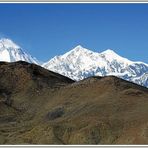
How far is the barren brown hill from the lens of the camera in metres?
119

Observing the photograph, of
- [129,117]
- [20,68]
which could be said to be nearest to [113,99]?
[129,117]

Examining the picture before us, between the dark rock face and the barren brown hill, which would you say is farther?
the dark rock face

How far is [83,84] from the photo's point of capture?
169m

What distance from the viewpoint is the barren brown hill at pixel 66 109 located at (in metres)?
119

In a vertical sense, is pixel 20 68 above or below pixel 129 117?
above

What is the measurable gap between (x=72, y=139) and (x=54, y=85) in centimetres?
5865

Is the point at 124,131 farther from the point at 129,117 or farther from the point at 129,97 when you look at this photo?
the point at 129,97

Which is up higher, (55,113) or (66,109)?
(66,109)

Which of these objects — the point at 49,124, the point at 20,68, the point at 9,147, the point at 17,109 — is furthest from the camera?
the point at 20,68

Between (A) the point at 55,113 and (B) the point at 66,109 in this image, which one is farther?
(B) the point at 66,109

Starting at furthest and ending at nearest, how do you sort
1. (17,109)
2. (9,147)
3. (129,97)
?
1. (17,109)
2. (129,97)
3. (9,147)

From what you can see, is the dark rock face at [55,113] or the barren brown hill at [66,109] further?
the dark rock face at [55,113]

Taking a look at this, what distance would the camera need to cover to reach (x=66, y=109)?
149 metres

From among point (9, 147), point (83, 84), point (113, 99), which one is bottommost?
point (9, 147)
